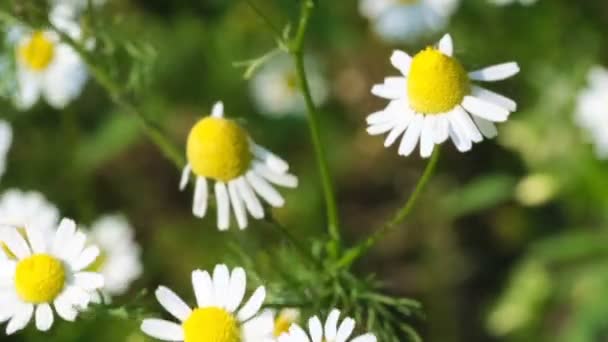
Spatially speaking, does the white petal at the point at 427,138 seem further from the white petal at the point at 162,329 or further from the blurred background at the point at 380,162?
the blurred background at the point at 380,162

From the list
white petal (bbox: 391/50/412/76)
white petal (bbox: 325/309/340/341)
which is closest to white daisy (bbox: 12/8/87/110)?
white petal (bbox: 391/50/412/76)

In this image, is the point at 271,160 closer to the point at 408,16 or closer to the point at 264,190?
the point at 264,190

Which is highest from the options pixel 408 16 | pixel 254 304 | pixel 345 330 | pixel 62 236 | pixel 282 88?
pixel 282 88

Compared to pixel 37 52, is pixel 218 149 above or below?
below

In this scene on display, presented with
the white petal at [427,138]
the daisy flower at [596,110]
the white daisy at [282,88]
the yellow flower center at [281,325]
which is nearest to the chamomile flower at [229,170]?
the yellow flower center at [281,325]

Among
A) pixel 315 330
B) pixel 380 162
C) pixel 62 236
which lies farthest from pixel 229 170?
pixel 380 162

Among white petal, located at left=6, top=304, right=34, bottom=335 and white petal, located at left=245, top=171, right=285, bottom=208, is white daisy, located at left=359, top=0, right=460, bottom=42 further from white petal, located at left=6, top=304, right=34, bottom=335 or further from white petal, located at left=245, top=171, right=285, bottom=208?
white petal, located at left=6, top=304, right=34, bottom=335
